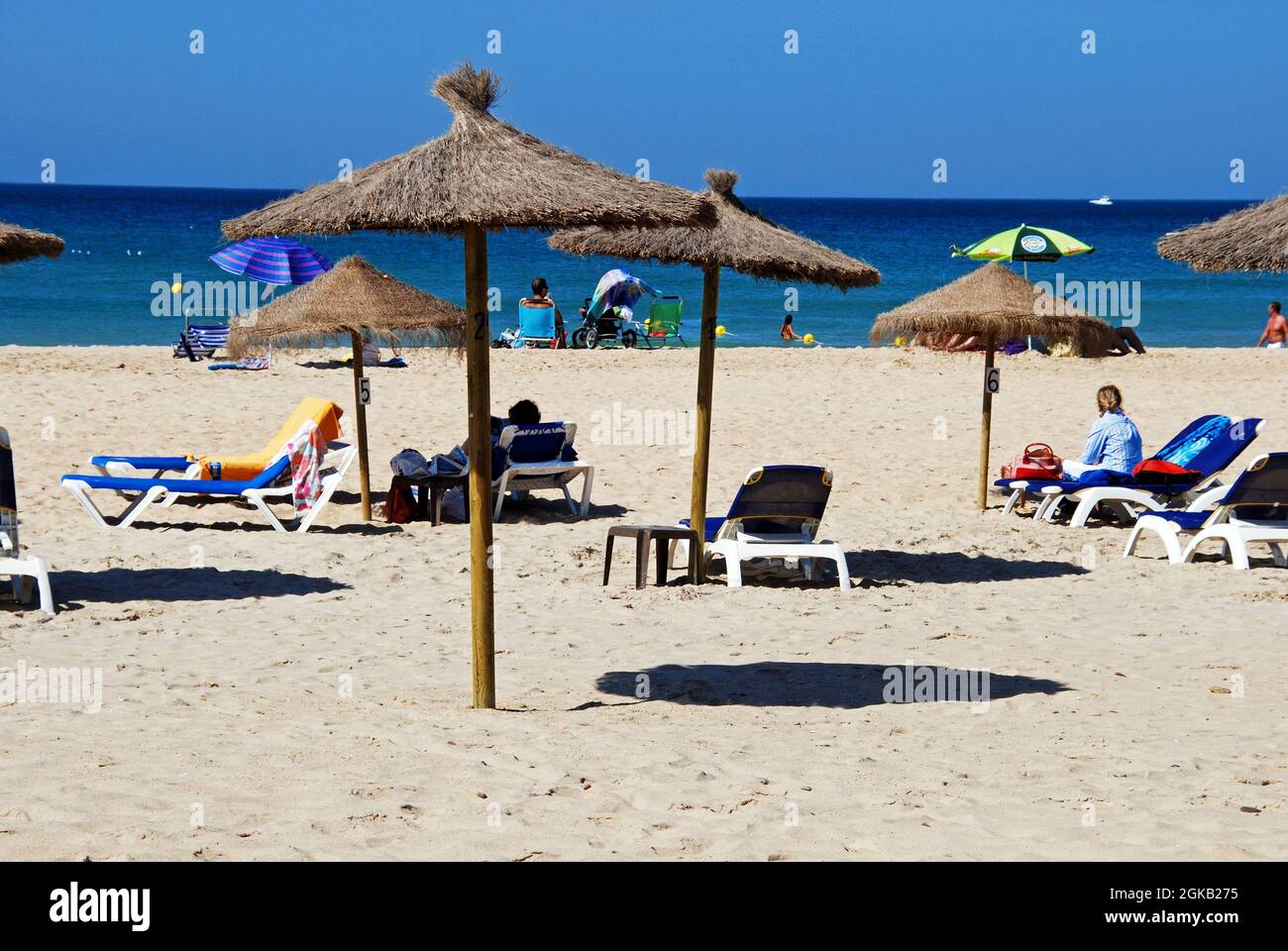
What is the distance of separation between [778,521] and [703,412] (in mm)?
839

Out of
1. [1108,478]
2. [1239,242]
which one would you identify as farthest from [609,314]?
[1239,242]

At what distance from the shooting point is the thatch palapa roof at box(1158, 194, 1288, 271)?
7969 millimetres

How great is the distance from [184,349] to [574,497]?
10.5m

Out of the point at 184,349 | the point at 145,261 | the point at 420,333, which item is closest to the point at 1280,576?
the point at 420,333

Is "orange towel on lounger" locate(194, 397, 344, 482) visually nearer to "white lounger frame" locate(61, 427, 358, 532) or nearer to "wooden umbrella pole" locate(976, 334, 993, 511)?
"white lounger frame" locate(61, 427, 358, 532)

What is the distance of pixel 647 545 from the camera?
7973 millimetres

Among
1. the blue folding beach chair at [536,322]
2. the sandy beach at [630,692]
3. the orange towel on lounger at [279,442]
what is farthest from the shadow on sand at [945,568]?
the blue folding beach chair at [536,322]

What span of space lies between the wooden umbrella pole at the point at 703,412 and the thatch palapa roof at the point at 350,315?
2.79m

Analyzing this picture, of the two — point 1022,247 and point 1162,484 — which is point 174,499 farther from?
point 1022,247

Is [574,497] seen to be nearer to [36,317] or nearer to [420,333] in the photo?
[420,333]

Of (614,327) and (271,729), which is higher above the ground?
(614,327)

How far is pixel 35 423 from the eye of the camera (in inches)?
516

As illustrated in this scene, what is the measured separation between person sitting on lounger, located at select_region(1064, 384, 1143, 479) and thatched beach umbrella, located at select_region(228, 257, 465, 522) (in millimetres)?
4781

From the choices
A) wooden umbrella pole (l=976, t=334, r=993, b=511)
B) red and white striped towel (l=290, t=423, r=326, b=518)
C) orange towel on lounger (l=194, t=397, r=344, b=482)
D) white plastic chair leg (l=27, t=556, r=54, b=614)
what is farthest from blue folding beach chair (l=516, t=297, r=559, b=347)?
white plastic chair leg (l=27, t=556, r=54, b=614)
